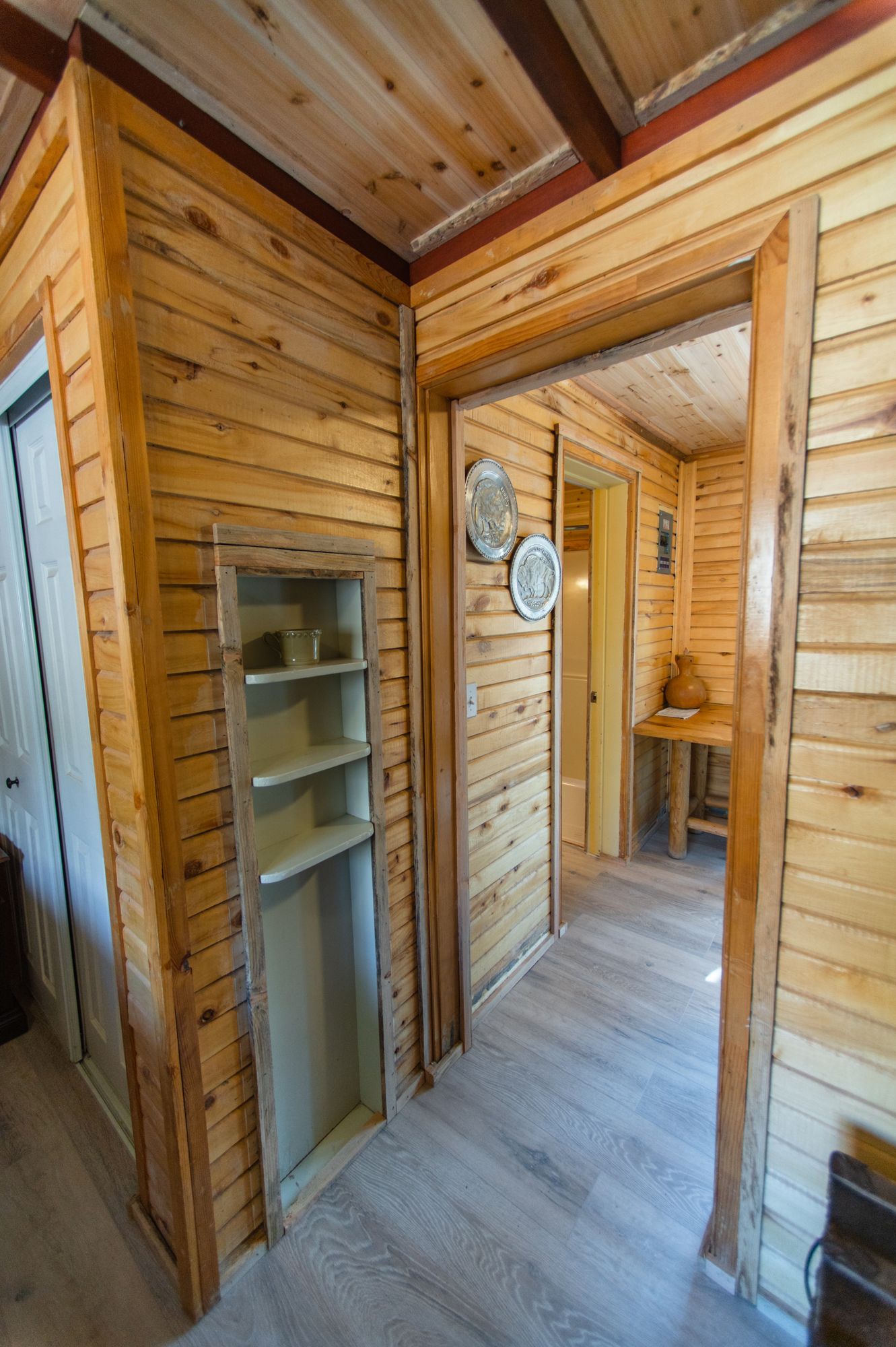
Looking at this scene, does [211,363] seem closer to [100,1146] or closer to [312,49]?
[312,49]

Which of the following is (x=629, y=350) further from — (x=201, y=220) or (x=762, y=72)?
(x=201, y=220)

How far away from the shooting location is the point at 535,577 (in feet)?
7.26

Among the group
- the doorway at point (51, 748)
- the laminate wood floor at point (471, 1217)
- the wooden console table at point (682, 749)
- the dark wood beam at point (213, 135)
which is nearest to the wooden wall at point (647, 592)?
the wooden console table at point (682, 749)

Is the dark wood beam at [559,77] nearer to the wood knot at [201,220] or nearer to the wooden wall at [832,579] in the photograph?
the wooden wall at [832,579]

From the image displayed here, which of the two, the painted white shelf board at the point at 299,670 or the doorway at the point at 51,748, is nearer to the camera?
the painted white shelf board at the point at 299,670

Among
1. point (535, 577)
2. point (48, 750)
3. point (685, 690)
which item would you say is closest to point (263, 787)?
point (48, 750)

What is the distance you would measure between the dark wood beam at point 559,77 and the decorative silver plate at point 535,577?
47.0 inches

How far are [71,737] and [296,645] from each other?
853mm

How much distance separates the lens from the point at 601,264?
1.13 m

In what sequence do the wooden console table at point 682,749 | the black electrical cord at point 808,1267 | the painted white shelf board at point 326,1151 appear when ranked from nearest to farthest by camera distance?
the black electrical cord at point 808,1267
the painted white shelf board at point 326,1151
the wooden console table at point 682,749

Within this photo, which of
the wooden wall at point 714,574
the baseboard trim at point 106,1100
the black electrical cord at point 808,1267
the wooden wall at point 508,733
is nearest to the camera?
the black electrical cord at point 808,1267

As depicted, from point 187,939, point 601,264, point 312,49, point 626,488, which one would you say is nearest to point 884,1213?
point 187,939

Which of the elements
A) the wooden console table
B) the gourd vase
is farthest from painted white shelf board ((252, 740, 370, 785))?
the gourd vase

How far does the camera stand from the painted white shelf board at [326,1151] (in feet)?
4.56
